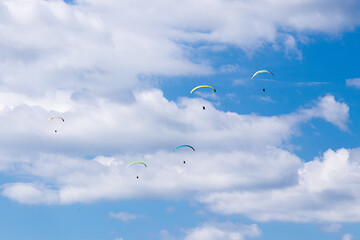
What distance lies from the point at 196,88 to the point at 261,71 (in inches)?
628

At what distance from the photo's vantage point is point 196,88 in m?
61.7

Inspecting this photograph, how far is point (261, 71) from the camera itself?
194ft
